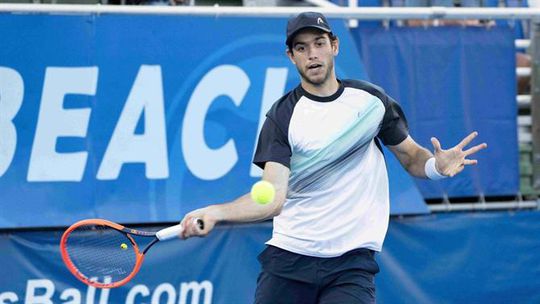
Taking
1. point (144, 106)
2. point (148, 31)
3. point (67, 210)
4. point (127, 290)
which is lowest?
point (127, 290)

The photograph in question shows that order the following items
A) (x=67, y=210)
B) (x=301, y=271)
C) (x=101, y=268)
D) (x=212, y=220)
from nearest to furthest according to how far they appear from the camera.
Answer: (x=212, y=220) → (x=301, y=271) → (x=101, y=268) → (x=67, y=210)

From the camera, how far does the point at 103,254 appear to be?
6.11 m

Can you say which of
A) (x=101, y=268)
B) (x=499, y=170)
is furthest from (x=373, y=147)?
(x=499, y=170)

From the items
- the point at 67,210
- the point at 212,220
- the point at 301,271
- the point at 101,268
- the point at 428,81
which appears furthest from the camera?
the point at 428,81

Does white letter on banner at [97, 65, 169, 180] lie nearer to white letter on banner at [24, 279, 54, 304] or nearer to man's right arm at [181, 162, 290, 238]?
white letter on banner at [24, 279, 54, 304]

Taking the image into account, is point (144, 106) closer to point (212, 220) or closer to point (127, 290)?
point (127, 290)

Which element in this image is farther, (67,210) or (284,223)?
(67,210)

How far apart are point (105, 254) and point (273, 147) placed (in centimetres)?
123

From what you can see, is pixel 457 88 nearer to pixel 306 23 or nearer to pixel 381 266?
pixel 381 266

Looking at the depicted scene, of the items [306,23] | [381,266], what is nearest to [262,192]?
[306,23]

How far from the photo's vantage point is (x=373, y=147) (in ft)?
18.5

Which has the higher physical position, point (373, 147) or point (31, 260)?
point (373, 147)

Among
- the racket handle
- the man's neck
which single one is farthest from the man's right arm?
the man's neck

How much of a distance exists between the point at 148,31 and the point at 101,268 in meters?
2.26
